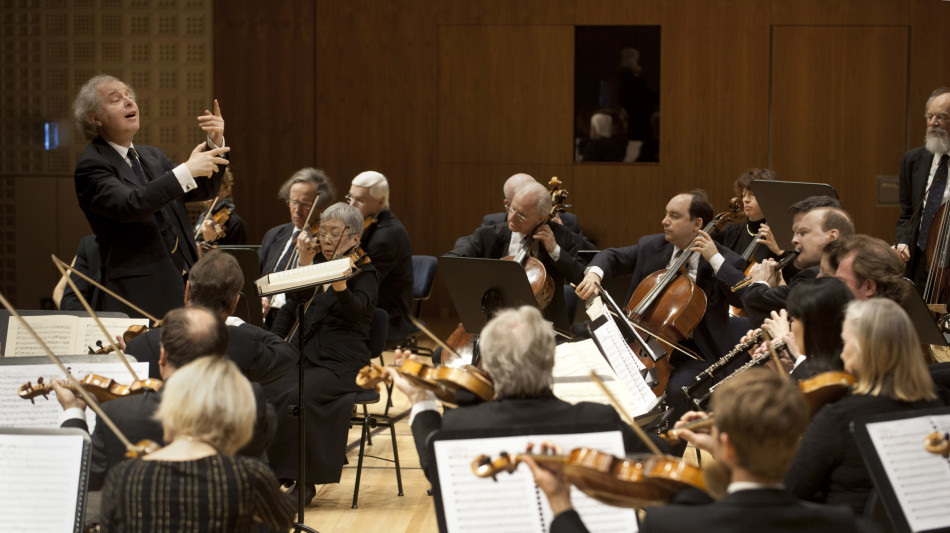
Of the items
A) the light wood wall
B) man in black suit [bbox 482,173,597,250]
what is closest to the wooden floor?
man in black suit [bbox 482,173,597,250]

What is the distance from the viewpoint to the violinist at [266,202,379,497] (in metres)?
3.97

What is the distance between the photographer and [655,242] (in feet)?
14.3

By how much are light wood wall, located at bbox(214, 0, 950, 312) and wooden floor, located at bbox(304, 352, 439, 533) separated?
12.7ft

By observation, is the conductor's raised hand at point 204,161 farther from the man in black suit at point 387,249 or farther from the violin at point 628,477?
the violin at point 628,477

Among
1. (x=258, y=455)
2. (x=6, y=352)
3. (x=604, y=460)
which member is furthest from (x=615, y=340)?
(x=6, y=352)

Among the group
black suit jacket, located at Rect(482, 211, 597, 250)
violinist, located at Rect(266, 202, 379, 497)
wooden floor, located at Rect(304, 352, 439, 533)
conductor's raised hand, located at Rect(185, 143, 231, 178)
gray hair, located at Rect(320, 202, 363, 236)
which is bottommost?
wooden floor, located at Rect(304, 352, 439, 533)

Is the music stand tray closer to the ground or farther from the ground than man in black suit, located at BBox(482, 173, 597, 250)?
closer to the ground

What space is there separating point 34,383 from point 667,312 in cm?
231

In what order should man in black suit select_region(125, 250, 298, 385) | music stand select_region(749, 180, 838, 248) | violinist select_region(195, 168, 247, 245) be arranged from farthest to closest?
1. violinist select_region(195, 168, 247, 245)
2. music stand select_region(749, 180, 838, 248)
3. man in black suit select_region(125, 250, 298, 385)

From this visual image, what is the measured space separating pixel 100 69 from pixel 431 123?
269 cm

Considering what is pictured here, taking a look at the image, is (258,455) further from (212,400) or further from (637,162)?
(637,162)

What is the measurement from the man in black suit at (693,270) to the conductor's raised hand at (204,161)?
1.50m

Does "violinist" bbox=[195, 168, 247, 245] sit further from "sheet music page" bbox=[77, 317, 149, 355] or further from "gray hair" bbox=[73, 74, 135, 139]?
"sheet music page" bbox=[77, 317, 149, 355]

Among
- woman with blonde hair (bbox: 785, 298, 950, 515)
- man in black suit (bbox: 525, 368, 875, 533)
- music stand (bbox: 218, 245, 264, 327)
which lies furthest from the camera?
music stand (bbox: 218, 245, 264, 327)
